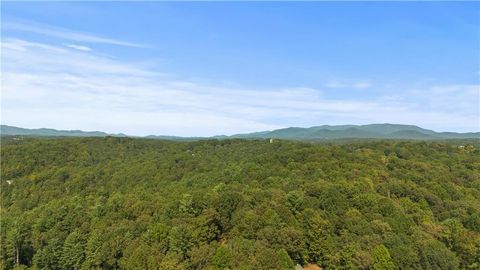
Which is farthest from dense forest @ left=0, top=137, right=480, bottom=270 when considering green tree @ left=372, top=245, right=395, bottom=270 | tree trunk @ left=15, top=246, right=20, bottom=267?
tree trunk @ left=15, top=246, right=20, bottom=267

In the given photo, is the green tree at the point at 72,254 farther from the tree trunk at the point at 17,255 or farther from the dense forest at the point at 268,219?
the tree trunk at the point at 17,255

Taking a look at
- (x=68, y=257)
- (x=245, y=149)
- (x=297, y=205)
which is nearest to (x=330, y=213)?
(x=297, y=205)

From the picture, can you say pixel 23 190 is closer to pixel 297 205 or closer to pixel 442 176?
pixel 297 205

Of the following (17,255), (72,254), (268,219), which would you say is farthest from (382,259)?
(17,255)

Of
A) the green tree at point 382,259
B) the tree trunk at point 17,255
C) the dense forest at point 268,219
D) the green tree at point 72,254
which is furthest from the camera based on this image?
the tree trunk at point 17,255

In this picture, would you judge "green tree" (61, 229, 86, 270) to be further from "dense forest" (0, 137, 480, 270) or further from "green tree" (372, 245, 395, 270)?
"green tree" (372, 245, 395, 270)

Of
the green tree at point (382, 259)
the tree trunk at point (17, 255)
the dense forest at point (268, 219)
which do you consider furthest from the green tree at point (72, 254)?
the green tree at point (382, 259)

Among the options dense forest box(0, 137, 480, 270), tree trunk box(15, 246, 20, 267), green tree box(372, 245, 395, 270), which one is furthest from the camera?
tree trunk box(15, 246, 20, 267)

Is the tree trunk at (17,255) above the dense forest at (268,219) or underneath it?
underneath
